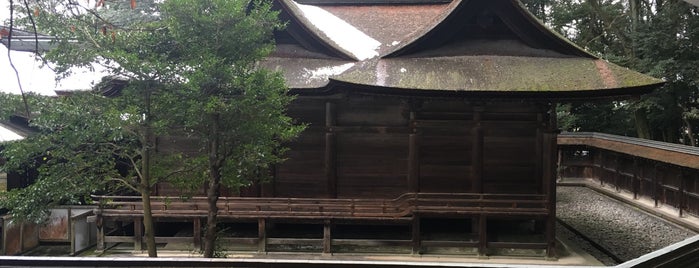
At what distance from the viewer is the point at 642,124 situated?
21078 mm

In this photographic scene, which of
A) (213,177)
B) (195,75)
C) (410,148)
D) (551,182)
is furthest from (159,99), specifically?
(551,182)

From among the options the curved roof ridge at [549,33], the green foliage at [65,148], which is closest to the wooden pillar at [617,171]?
the curved roof ridge at [549,33]

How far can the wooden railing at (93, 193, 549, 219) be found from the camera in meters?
9.04

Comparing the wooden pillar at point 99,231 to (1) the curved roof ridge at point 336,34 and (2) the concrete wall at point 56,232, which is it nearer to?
(2) the concrete wall at point 56,232

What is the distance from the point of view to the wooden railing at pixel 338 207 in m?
9.04

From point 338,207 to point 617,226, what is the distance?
29.1ft

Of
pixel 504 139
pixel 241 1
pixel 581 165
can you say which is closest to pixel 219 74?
pixel 241 1

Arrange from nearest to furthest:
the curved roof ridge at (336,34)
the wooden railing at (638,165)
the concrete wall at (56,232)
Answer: the concrete wall at (56,232) → the curved roof ridge at (336,34) → the wooden railing at (638,165)

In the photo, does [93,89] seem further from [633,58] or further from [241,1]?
[633,58]

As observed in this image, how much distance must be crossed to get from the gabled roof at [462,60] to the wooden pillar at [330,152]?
35.0 inches

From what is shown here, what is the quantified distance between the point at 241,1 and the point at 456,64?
534 cm

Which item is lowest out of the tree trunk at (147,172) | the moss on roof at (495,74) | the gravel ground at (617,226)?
the gravel ground at (617,226)

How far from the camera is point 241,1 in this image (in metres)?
6.30

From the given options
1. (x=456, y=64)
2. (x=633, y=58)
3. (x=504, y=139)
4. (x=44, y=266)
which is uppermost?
(x=633, y=58)
